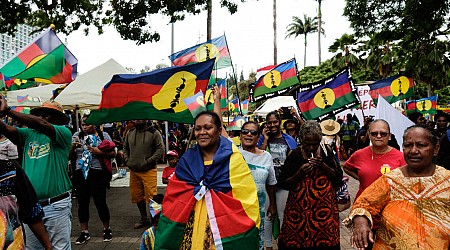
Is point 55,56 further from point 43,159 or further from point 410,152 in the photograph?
point 410,152

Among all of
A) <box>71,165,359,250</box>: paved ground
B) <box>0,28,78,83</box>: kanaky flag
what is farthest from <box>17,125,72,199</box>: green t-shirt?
<box>0,28,78,83</box>: kanaky flag

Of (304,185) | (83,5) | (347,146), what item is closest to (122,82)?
(304,185)

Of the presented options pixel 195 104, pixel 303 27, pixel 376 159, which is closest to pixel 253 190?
pixel 195 104

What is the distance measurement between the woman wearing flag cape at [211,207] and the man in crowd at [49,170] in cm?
115

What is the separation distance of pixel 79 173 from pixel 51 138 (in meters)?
2.12

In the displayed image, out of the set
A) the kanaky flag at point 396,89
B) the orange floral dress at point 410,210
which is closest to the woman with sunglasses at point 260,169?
the orange floral dress at point 410,210

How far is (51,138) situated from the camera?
133 inches

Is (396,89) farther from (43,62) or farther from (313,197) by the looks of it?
(43,62)

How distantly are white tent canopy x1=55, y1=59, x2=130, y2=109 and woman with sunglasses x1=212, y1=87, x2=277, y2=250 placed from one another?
3807mm

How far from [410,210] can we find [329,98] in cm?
484

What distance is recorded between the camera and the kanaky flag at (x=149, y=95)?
4602 millimetres

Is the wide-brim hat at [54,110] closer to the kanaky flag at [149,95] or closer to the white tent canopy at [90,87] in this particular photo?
the kanaky flag at [149,95]

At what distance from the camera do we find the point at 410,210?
2174 millimetres

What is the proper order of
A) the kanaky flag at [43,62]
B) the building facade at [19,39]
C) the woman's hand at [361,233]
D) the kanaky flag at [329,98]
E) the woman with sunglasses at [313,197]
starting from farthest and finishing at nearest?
the building facade at [19,39]
the kanaky flag at [43,62]
the kanaky flag at [329,98]
the woman with sunglasses at [313,197]
the woman's hand at [361,233]
